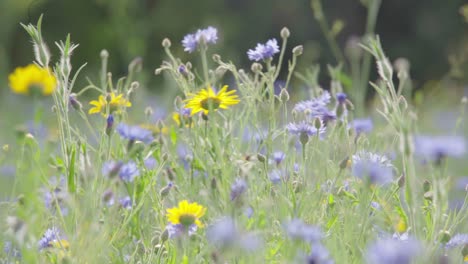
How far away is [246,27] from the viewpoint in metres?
9.35

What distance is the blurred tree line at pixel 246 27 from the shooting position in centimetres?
918

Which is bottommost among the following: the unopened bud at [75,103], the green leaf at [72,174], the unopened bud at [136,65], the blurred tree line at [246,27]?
the green leaf at [72,174]

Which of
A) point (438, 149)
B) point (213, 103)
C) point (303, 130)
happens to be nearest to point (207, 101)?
point (213, 103)

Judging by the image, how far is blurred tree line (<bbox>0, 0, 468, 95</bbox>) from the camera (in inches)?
361

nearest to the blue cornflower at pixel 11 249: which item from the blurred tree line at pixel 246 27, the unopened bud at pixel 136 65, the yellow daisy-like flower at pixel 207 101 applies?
the yellow daisy-like flower at pixel 207 101

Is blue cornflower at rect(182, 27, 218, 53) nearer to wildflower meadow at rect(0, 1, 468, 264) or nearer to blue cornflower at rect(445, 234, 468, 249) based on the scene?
wildflower meadow at rect(0, 1, 468, 264)

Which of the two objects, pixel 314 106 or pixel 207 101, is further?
pixel 314 106

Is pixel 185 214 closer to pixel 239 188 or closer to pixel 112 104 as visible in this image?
pixel 239 188

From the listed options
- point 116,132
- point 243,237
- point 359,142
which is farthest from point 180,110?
point 243,237

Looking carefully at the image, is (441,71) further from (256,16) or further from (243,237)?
(243,237)

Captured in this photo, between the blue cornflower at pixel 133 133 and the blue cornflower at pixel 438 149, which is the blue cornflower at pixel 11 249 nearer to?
the blue cornflower at pixel 133 133

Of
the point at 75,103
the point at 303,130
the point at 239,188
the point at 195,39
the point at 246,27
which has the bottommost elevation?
the point at 239,188

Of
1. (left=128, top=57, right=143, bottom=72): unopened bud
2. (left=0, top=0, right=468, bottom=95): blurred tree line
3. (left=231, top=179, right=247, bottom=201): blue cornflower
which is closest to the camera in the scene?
(left=231, top=179, right=247, bottom=201): blue cornflower

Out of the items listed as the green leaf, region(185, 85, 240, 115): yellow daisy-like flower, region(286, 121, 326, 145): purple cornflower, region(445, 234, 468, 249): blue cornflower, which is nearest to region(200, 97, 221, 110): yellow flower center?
region(185, 85, 240, 115): yellow daisy-like flower
